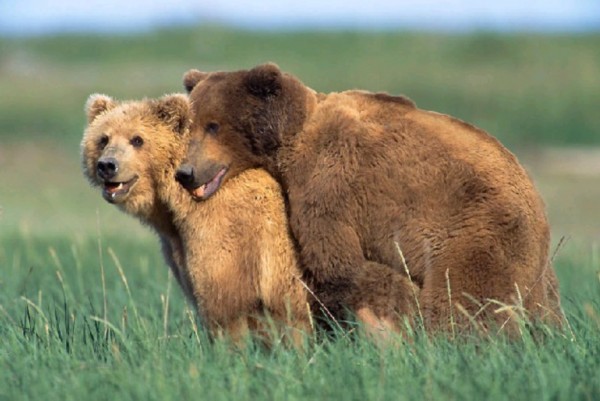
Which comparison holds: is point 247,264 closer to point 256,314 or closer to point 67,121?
point 256,314

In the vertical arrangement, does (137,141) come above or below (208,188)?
above

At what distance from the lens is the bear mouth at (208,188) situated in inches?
240

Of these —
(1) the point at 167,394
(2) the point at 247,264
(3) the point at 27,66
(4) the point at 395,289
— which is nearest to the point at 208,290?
(2) the point at 247,264

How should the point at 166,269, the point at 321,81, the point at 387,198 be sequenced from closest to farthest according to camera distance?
the point at 387,198 < the point at 166,269 < the point at 321,81

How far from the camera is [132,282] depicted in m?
9.31

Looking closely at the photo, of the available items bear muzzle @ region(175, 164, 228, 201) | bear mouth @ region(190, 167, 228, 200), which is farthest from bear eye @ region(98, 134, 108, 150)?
bear mouth @ region(190, 167, 228, 200)

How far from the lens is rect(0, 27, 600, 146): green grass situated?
31047 millimetres

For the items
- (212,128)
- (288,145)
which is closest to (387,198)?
(288,145)

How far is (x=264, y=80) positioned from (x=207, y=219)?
725 millimetres

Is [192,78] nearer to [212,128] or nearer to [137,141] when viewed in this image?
[212,128]

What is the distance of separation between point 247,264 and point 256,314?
236mm

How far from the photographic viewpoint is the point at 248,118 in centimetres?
623

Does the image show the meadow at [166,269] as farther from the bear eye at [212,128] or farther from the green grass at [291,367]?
the bear eye at [212,128]

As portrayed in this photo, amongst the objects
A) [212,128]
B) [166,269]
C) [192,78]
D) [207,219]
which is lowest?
[166,269]
